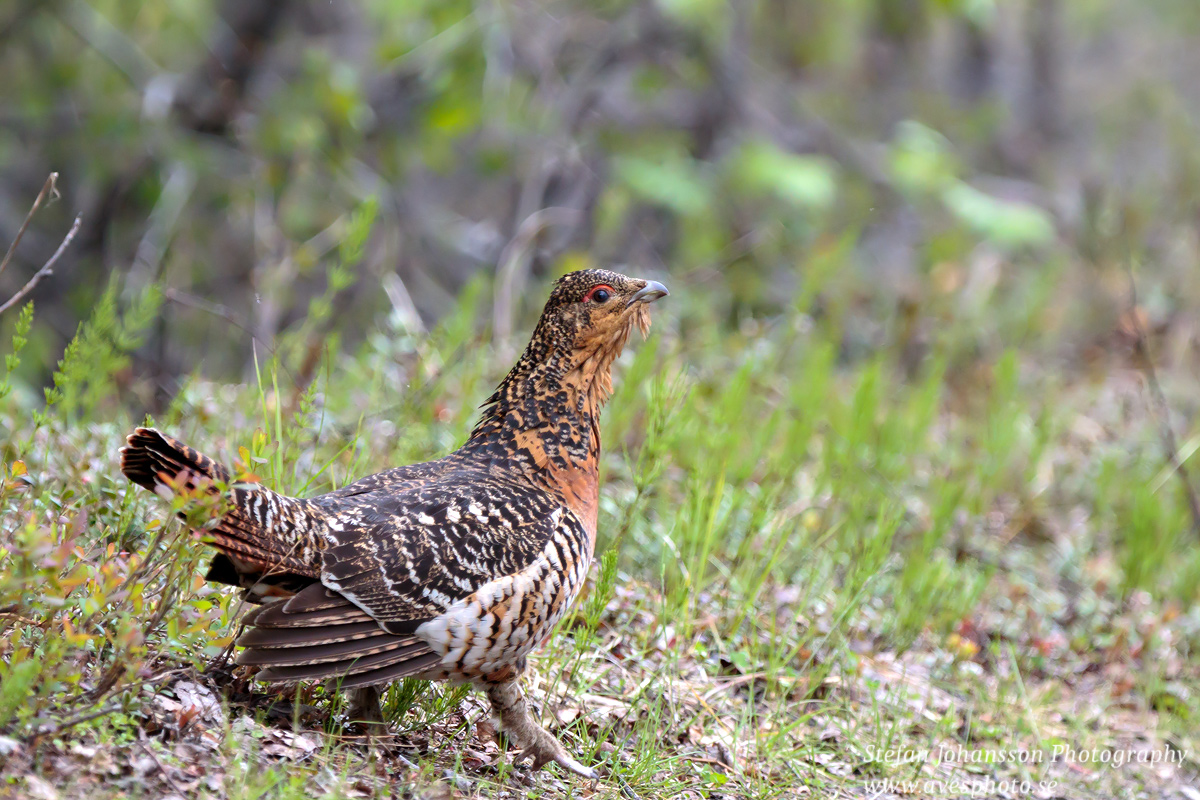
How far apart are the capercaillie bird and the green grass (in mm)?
166

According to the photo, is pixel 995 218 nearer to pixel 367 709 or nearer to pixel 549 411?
pixel 549 411

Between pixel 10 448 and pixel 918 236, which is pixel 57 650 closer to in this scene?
pixel 10 448

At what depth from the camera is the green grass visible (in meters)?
3.08

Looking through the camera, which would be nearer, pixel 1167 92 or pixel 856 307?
pixel 856 307

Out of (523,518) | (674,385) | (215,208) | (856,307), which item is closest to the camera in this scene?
(523,518)

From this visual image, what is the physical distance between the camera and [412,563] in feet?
10.8

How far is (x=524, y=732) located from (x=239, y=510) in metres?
1.32

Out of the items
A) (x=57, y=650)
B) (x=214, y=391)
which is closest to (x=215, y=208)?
(x=214, y=391)

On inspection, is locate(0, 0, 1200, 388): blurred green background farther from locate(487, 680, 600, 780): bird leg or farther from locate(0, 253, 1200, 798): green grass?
locate(487, 680, 600, 780): bird leg

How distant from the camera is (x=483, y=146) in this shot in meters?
9.48

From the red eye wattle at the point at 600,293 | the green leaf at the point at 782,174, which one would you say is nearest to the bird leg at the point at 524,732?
the red eye wattle at the point at 600,293

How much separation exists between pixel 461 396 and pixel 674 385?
1.97 meters

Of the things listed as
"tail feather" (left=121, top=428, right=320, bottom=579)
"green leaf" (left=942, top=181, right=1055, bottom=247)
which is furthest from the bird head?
"green leaf" (left=942, top=181, right=1055, bottom=247)

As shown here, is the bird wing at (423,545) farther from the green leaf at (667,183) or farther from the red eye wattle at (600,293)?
the green leaf at (667,183)
